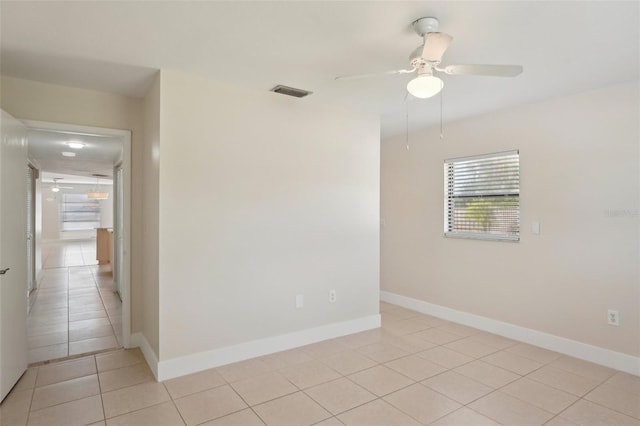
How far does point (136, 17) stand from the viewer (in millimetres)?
2039

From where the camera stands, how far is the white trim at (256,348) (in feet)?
9.48

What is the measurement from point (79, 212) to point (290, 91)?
15.1m

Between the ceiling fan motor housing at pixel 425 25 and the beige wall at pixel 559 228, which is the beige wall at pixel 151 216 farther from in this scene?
the beige wall at pixel 559 228

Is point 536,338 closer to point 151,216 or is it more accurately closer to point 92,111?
point 151,216

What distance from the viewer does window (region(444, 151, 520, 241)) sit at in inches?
150

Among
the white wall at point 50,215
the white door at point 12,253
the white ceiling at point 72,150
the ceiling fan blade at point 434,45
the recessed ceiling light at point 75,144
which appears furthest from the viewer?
the white wall at point 50,215

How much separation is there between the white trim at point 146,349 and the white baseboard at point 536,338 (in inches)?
128

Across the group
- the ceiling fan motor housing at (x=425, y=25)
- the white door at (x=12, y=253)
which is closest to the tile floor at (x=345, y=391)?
the white door at (x=12, y=253)

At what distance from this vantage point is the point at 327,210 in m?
3.80

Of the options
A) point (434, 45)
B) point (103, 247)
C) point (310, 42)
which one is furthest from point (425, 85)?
point (103, 247)

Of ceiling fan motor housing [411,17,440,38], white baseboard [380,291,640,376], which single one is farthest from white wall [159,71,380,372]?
ceiling fan motor housing [411,17,440,38]

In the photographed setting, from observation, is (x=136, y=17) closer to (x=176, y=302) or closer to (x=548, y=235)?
(x=176, y=302)

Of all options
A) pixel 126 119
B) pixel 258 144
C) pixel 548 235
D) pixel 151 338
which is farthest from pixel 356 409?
pixel 126 119

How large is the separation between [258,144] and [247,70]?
70 cm
